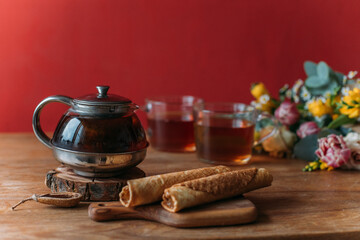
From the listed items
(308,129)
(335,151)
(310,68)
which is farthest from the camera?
(310,68)

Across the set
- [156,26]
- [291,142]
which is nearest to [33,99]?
[156,26]

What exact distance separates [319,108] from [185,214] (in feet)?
2.71

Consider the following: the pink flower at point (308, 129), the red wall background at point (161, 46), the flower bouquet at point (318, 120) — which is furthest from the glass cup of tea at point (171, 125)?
the red wall background at point (161, 46)

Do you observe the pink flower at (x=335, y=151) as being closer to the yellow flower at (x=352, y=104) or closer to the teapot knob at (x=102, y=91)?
the yellow flower at (x=352, y=104)

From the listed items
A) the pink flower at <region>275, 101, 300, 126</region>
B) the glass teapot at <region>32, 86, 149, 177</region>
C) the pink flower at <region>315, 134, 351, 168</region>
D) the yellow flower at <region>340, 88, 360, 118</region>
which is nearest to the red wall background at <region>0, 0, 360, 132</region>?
the pink flower at <region>275, 101, 300, 126</region>

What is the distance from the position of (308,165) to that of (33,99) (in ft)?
4.41

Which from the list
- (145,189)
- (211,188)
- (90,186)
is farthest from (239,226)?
→ (90,186)

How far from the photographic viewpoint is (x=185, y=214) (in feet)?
2.89

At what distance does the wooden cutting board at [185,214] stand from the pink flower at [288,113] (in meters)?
0.71

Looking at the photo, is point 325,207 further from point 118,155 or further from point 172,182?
point 118,155

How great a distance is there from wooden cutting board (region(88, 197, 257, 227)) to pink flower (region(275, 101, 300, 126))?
0.71 meters

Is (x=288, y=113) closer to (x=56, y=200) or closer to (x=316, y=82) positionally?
(x=316, y=82)

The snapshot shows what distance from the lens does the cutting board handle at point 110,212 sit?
893 millimetres

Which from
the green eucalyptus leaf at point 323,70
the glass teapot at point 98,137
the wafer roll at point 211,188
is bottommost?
the wafer roll at point 211,188
